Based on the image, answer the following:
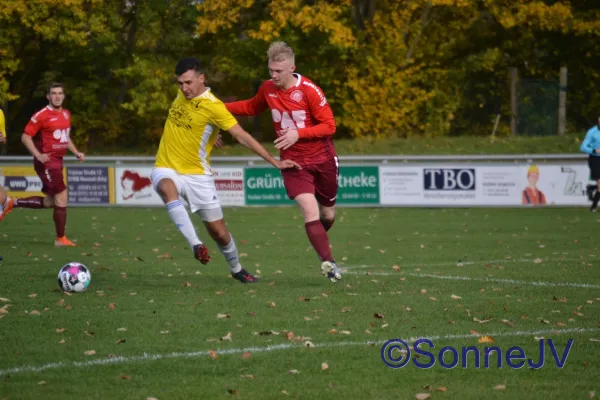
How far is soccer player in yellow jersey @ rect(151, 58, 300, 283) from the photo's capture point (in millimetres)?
10578

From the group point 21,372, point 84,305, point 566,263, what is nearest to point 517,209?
point 566,263

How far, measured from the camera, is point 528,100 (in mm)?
32250

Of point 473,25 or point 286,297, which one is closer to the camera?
point 286,297

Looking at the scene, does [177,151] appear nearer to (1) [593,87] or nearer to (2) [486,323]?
(2) [486,323]

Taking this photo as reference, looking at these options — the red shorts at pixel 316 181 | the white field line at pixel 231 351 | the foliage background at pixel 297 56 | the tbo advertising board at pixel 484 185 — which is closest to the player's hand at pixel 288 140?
the red shorts at pixel 316 181

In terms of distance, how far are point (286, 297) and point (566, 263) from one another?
4.55 metres

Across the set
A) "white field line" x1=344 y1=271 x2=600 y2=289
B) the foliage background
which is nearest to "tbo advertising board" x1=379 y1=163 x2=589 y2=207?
the foliage background

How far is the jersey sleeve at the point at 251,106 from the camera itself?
36.0 feet

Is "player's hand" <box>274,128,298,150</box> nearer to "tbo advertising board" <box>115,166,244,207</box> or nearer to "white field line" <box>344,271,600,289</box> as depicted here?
"white field line" <box>344,271,600,289</box>

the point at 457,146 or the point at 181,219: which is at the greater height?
the point at 181,219

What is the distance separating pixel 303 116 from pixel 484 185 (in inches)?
559

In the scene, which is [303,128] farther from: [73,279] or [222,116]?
[73,279]

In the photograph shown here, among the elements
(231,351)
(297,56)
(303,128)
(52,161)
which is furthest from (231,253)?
(297,56)

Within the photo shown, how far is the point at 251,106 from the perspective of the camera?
11148 mm
